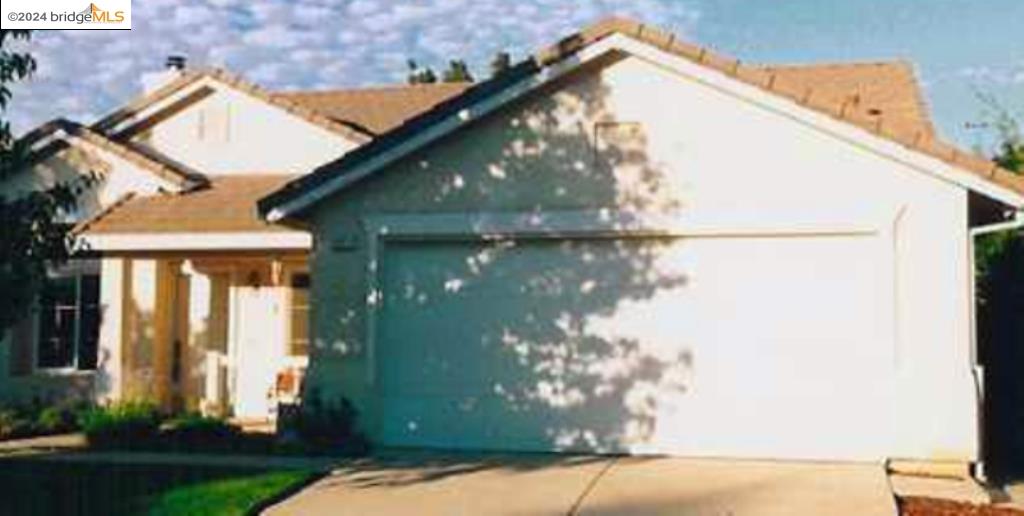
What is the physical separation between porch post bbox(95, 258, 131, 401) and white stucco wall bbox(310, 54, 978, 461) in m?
5.06

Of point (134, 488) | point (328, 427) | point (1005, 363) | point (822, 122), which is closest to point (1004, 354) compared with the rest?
point (1005, 363)

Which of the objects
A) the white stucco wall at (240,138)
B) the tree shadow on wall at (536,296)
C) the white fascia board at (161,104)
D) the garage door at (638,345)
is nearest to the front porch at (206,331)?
the white stucco wall at (240,138)

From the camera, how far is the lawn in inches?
397

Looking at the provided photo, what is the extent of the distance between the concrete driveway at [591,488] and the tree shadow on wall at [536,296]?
72cm

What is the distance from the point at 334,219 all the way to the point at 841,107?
5.58m

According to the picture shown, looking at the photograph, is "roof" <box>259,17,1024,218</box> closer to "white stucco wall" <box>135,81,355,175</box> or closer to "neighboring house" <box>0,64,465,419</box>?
"neighboring house" <box>0,64,465,419</box>

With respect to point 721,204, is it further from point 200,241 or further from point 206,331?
point 206,331

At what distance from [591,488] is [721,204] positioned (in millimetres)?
3473

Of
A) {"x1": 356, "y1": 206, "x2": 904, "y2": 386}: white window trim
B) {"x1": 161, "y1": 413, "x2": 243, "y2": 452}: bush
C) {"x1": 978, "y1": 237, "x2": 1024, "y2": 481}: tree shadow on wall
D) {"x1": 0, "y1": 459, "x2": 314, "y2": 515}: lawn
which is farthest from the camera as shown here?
{"x1": 161, "y1": 413, "x2": 243, "y2": 452}: bush

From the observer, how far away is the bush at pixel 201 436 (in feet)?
43.8

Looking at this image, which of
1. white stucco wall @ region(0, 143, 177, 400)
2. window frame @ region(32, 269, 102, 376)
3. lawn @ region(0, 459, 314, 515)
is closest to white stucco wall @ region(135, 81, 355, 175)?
white stucco wall @ region(0, 143, 177, 400)

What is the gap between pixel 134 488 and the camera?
10922 millimetres

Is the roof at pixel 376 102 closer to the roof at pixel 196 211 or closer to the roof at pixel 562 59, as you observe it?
the roof at pixel 196 211

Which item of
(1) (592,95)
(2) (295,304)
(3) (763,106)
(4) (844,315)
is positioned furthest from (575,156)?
(2) (295,304)
